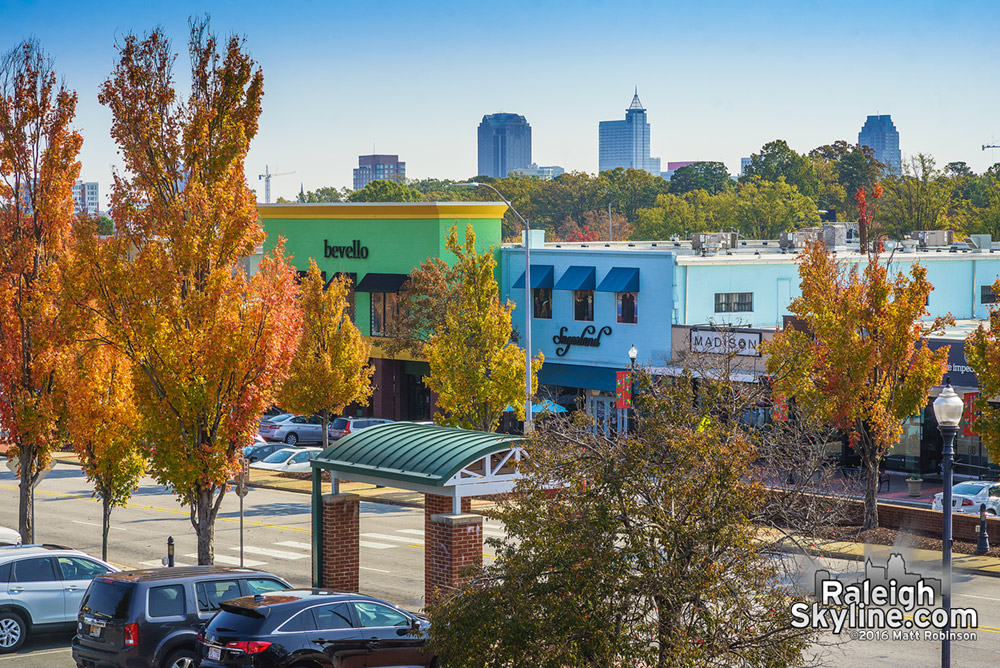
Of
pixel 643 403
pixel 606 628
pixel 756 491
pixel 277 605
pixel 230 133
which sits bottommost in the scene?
pixel 277 605

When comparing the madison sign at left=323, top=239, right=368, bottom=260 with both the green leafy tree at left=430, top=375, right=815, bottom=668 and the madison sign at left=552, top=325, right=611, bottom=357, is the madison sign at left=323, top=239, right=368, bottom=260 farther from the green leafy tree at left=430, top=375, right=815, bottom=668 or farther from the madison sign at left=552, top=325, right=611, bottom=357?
the green leafy tree at left=430, top=375, right=815, bottom=668

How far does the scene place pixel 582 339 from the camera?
4972 centimetres

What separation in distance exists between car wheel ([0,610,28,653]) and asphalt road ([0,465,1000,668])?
23 centimetres

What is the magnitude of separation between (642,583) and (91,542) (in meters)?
23.9

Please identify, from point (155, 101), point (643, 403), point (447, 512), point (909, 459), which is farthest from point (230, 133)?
point (909, 459)

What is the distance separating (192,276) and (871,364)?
18.8 meters

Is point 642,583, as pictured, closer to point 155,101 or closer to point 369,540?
point 155,101

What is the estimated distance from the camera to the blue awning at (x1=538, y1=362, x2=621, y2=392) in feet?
158

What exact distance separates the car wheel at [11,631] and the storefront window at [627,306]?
31.2 metres

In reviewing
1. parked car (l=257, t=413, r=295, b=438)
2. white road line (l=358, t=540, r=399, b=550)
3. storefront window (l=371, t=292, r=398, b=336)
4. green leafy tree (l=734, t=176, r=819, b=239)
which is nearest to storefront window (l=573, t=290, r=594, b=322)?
storefront window (l=371, t=292, r=398, b=336)

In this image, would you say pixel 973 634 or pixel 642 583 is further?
pixel 973 634

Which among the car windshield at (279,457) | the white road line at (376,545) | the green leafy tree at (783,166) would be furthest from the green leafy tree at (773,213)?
the white road line at (376,545)

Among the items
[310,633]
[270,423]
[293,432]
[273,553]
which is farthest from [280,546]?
[270,423]

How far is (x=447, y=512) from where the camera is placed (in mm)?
21109
